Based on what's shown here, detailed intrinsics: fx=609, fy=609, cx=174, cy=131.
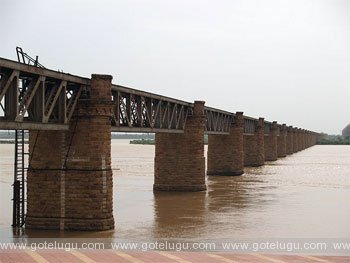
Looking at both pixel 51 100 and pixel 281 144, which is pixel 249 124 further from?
pixel 51 100

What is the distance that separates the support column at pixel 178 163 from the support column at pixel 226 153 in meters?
14.1

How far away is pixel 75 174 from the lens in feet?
68.6

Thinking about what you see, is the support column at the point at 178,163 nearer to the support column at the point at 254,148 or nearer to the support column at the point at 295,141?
the support column at the point at 254,148

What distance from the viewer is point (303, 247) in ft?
57.1

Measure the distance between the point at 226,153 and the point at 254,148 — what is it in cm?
1614

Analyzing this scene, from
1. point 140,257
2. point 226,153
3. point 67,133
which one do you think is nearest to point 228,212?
point 67,133

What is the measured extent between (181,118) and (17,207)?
16425mm

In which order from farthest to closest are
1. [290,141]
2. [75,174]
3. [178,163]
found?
1. [290,141]
2. [178,163]
3. [75,174]

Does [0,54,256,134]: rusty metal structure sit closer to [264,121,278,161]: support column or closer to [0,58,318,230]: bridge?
[0,58,318,230]: bridge

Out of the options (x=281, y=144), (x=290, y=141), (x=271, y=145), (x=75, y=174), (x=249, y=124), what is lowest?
(x=75, y=174)

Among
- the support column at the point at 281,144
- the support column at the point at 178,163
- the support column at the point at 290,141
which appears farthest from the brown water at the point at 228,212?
the support column at the point at 290,141

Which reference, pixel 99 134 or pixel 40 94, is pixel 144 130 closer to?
pixel 99 134

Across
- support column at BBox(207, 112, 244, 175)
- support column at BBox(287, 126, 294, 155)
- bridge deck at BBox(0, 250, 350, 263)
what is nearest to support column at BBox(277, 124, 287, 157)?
support column at BBox(287, 126, 294, 155)

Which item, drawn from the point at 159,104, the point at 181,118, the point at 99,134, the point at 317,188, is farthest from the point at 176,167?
the point at 99,134
